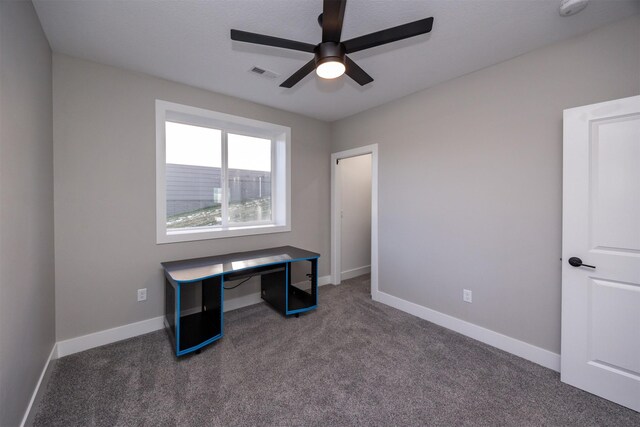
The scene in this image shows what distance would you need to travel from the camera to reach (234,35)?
4.79ft

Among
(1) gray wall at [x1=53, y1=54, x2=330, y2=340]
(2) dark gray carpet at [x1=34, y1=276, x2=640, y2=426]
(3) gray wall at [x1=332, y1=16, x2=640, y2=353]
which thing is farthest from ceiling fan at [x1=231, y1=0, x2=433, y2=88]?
(2) dark gray carpet at [x1=34, y1=276, x2=640, y2=426]

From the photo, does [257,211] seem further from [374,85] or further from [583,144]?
[583,144]

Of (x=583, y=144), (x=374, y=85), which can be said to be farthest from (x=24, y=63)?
(x=583, y=144)

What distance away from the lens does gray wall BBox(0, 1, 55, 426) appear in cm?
121

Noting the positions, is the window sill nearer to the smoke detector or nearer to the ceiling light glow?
the ceiling light glow

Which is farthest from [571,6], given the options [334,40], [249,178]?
[249,178]

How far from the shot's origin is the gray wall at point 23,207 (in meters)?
1.21

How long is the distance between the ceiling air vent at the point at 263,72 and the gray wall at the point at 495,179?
1.46m

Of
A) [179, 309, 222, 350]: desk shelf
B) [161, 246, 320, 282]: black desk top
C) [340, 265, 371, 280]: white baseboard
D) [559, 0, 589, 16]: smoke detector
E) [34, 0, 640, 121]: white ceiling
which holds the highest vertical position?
[34, 0, 640, 121]: white ceiling

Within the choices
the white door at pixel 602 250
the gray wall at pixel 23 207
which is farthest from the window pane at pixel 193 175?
the white door at pixel 602 250

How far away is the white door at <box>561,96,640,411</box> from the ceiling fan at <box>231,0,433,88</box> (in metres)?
1.41

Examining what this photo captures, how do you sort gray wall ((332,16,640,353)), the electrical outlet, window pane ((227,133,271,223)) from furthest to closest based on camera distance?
window pane ((227,133,271,223)), the electrical outlet, gray wall ((332,16,640,353))

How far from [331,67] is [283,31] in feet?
1.89

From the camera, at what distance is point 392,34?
56.2 inches
